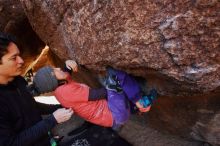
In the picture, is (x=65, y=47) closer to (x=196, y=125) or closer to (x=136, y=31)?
(x=136, y=31)

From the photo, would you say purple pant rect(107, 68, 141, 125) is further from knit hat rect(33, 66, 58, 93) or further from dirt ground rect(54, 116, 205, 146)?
dirt ground rect(54, 116, 205, 146)

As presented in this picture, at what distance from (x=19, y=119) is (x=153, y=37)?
1500mm

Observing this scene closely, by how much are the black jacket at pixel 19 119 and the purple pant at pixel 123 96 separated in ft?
2.51

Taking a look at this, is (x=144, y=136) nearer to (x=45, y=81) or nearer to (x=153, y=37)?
(x=45, y=81)

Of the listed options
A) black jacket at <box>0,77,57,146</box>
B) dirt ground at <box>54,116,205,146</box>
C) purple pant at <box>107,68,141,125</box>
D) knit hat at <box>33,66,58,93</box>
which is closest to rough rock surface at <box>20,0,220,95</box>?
purple pant at <box>107,68,141,125</box>

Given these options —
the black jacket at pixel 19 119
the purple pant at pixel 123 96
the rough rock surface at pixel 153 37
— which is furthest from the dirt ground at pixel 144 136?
the black jacket at pixel 19 119

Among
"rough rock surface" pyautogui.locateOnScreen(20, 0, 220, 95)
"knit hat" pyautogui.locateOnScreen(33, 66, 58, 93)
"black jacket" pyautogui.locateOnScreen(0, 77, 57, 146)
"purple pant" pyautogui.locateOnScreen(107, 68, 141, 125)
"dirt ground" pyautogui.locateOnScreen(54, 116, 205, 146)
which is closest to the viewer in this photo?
"rough rock surface" pyautogui.locateOnScreen(20, 0, 220, 95)

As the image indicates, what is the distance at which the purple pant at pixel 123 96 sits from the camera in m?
3.43

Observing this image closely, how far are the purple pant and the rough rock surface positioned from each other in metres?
0.18

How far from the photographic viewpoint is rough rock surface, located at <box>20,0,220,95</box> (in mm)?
2486

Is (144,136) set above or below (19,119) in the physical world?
below

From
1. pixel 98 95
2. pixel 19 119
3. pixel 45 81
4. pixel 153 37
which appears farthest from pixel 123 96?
pixel 19 119

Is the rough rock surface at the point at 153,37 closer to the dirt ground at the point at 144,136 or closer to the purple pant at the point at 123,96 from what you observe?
the purple pant at the point at 123,96

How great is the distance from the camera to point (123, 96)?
3561mm
